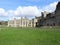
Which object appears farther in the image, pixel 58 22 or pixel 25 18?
pixel 25 18

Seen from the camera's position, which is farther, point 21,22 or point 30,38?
point 21,22

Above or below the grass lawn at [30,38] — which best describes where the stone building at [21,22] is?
above

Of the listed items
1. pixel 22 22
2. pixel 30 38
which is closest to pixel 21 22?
pixel 22 22

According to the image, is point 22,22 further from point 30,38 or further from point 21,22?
point 30,38

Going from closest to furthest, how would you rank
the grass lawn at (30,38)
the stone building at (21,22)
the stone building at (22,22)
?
the grass lawn at (30,38)
the stone building at (22,22)
the stone building at (21,22)

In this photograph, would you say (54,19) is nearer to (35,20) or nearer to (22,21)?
(35,20)

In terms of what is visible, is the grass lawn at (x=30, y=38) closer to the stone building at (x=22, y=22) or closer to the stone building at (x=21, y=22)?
the stone building at (x=22, y=22)

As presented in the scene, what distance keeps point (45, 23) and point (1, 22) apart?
7047cm

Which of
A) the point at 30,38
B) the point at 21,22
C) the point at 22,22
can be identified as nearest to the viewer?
the point at 30,38

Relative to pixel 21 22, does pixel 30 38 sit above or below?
below

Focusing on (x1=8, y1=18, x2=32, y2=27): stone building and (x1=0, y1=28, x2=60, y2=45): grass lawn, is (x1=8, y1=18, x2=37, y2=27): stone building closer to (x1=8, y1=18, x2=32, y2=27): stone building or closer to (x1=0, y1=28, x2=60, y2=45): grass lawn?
(x1=8, y1=18, x2=32, y2=27): stone building

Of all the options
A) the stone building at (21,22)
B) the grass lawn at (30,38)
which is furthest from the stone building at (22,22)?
the grass lawn at (30,38)

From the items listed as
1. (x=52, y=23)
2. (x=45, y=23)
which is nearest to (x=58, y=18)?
(x=52, y=23)

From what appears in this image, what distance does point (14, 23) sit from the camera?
4722 inches
